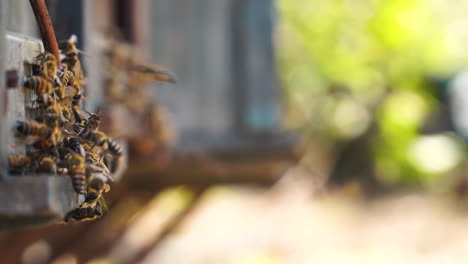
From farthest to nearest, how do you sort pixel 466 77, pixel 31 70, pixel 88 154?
1. pixel 466 77
2. pixel 88 154
3. pixel 31 70

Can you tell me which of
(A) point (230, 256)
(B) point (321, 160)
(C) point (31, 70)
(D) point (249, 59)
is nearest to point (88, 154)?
(C) point (31, 70)

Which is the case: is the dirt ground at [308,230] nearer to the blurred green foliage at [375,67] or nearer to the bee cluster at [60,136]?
the blurred green foliage at [375,67]

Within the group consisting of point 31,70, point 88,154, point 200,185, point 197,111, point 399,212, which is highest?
point 31,70

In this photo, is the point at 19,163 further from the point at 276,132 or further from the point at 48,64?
the point at 276,132

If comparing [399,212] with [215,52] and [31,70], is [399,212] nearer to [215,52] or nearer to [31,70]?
[215,52]

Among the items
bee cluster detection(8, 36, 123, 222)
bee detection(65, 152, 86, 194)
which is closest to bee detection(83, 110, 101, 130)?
bee cluster detection(8, 36, 123, 222)

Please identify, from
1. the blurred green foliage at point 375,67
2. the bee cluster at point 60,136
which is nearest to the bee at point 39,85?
the bee cluster at point 60,136

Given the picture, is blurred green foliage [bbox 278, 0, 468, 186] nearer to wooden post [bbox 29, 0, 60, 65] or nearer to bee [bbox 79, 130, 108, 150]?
bee [bbox 79, 130, 108, 150]
